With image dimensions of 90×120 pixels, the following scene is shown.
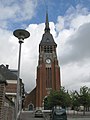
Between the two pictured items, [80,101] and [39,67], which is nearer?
[80,101]

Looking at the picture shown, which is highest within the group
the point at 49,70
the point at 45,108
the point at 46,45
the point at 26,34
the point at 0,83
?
the point at 46,45

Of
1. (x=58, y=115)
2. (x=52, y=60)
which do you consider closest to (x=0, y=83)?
(x=58, y=115)

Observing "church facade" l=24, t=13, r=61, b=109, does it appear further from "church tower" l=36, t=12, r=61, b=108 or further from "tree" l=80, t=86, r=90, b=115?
"tree" l=80, t=86, r=90, b=115

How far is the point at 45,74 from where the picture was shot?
7575cm

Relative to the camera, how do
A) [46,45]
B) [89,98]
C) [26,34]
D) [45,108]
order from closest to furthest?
[26,34] < [89,98] < [45,108] < [46,45]

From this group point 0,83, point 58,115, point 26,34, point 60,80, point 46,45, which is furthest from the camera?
point 46,45

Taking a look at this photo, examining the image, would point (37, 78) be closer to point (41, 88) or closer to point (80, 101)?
point (41, 88)

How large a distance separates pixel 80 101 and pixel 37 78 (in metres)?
25.7

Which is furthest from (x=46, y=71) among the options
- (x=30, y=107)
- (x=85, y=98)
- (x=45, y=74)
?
(x=85, y=98)

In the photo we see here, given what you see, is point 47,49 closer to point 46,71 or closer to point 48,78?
point 46,71

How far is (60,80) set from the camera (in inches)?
2977

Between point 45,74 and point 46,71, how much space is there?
4.78ft

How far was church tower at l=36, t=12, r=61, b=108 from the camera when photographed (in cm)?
7281

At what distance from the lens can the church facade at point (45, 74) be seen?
239 ft
